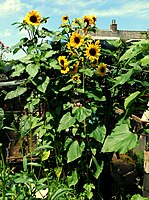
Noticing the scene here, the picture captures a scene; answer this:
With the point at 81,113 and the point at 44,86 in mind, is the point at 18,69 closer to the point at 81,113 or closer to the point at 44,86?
the point at 44,86

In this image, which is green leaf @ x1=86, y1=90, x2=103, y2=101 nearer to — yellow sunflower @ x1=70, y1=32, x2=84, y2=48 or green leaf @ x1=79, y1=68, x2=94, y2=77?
green leaf @ x1=79, y1=68, x2=94, y2=77

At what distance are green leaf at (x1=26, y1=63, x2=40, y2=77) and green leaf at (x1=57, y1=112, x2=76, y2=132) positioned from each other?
0.34m

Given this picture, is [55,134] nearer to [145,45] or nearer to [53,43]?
[53,43]

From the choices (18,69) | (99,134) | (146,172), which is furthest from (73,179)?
(18,69)

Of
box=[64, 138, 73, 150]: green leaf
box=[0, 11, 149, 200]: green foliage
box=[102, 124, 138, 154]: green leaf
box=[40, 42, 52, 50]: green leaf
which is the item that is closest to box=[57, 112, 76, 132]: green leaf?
box=[0, 11, 149, 200]: green foliage

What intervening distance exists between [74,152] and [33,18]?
3.13ft

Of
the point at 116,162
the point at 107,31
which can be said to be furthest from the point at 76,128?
the point at 107,31

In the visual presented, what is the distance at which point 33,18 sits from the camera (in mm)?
2477

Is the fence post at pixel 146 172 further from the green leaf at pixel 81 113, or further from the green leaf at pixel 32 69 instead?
the green leaf at pixel 32 69

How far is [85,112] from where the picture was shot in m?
2.29

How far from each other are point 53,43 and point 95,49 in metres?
0.49

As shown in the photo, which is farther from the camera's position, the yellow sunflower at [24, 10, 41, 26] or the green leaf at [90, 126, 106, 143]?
the yellow sunflower at [24, 10, 41, 26]

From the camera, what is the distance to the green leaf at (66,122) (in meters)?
2.28

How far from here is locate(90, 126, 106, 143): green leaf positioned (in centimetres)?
228
